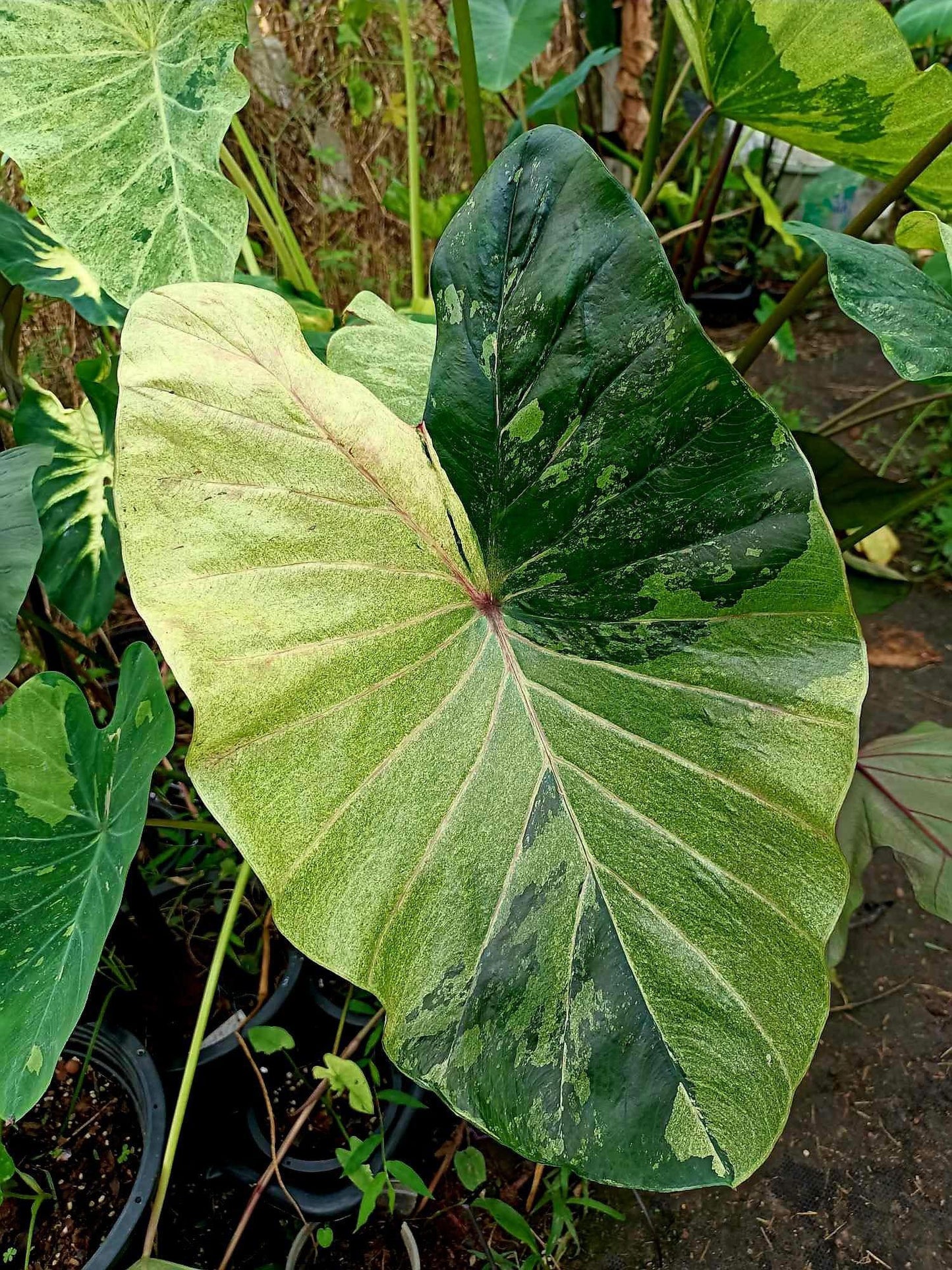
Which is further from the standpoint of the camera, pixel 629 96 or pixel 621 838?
pixel 629 96

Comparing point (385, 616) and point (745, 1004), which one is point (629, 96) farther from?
point (745, 1004)

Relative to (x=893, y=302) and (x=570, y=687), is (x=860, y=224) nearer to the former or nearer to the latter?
(x=893, y=302)

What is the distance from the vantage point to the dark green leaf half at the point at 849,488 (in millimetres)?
1018

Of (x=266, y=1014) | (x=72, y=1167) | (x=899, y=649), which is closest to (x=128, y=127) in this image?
(x=266, y=1014)

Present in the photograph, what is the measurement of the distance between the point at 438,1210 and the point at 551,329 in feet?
3.63

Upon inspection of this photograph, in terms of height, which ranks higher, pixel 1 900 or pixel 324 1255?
pixel 1 900

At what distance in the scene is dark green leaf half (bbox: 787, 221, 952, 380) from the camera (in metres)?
0.54

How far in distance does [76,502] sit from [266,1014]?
70 centimetres

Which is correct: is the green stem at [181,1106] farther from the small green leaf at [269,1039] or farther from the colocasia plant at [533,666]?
the colocasia plant at [533,666]

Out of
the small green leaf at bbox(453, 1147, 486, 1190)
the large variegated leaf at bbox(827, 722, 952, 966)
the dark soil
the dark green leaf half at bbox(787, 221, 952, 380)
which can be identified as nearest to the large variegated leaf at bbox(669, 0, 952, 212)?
the dark green leaf half at bbox(787, 221, 952, 380)

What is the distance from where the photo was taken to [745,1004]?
0.49 meters

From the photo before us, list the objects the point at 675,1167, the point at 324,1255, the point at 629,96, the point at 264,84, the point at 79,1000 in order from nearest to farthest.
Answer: the point at 675,1167, the point at 79,1000, the point at 324,1255, the point at 264,84, the point at 629,96

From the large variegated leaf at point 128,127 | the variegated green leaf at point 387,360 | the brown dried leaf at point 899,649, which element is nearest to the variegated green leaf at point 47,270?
the large variegated leaf at point 128,127

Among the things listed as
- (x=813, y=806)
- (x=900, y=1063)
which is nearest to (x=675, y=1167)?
(x=813, y=806)
